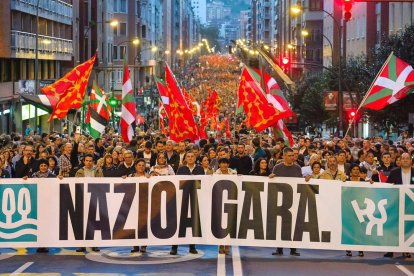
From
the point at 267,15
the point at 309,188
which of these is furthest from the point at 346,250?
the point at 267,15

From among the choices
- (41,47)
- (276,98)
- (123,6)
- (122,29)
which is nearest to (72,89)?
(276,98)

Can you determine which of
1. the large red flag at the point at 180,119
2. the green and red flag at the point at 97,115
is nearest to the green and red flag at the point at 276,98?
the large red flag at the point at 180,119

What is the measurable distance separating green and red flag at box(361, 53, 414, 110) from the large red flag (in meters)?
3.86

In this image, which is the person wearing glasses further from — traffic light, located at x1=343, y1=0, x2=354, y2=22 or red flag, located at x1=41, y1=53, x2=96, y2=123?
red flag, located at x1=41, y1=53, x2=96, y2=123

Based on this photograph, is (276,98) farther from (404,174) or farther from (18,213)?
(18,213)

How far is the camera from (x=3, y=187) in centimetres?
1464

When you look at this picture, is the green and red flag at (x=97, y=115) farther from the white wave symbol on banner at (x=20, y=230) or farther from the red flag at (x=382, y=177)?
the white wave symbol on banner at (x=20, y=230)

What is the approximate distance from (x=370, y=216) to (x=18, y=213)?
16.2 feet

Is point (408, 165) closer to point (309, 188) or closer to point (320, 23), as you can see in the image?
point (309, 188)

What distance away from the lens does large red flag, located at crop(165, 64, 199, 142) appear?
2345cm

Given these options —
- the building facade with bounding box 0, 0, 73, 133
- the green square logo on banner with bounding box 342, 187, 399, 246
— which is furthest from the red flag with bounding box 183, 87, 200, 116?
the green square logo on banner with bounding box 342, 187, 399, 246

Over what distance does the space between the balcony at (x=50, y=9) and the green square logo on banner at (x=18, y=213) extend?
37.1 m

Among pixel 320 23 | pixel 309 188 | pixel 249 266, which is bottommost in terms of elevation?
pixel 249 266

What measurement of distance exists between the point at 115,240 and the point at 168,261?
0.81 meters
